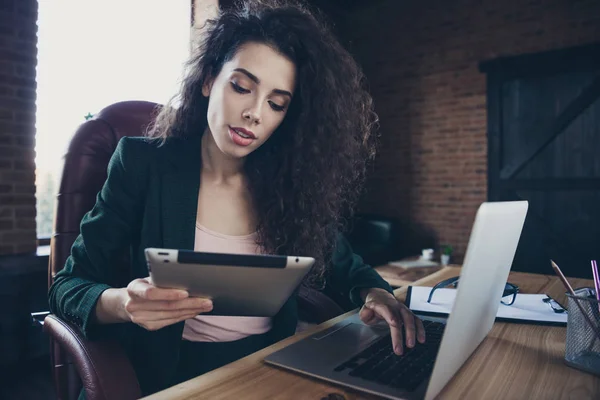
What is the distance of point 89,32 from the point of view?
11.0 ft

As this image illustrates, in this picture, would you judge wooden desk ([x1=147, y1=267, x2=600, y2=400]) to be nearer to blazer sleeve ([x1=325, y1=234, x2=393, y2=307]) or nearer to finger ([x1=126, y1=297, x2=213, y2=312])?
finger ([x1=126, y1=297, x2=213, y2=312])

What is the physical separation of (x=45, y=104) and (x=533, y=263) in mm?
4871

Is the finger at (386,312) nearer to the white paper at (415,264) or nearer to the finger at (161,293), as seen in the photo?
the finger at (161,293)

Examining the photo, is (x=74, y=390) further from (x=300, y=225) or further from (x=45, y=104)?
(x=45, y=104)

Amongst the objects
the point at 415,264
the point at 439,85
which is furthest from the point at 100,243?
the point at 439,85

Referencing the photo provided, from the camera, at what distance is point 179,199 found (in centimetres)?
117

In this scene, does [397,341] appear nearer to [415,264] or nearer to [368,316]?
[368,316]

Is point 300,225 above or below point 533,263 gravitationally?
above

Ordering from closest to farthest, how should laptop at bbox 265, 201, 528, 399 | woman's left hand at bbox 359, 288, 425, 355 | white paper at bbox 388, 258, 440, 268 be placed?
laptop at bbox 265, 201, 528, 399
woman's left hand at bbox 359, 288, 425, 355
white paper at bbox 388, 258, 440, 268

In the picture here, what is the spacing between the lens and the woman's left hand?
A: 0.82 m

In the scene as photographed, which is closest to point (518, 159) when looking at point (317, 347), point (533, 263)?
point (533, 263)

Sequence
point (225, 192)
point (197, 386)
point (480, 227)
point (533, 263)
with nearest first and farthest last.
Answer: point (480, 227), point (197, 386), point (225, 192), point (533, 263)

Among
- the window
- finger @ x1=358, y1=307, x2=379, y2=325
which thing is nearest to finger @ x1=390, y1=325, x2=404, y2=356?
finger @ x1=358, y1=307, x2=379, y2=325

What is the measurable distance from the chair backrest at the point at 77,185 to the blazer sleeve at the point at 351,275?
2.36 ft
